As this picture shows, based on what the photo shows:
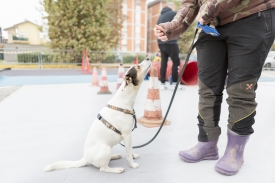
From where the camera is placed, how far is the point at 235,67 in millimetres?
1760

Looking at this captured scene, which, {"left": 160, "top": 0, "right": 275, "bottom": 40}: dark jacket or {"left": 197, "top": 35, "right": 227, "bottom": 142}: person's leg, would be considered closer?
{"left": 160, "top": 0, "right": 275, "bottom": 40}: dark jacket

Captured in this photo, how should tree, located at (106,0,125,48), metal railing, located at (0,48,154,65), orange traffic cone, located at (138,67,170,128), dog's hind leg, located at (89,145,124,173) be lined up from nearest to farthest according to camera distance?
dog's hind leg, located at (89,145,124,173) → orange traffic cone, located at (138,67,170,128) → metal railing, located at (0,48,154,65) → tree, located at (106,0,125,48)

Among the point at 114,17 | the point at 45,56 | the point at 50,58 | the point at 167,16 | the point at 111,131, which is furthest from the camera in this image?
the point at 114,17

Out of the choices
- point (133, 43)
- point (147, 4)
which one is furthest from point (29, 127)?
point (147, 4)

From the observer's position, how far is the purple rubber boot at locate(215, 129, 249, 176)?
179 cm

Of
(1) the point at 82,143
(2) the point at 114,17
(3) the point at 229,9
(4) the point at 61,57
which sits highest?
(2) the point at 114,17

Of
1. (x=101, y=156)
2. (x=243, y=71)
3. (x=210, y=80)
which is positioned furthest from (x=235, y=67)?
(x=101, y=156)

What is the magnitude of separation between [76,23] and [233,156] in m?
15.5

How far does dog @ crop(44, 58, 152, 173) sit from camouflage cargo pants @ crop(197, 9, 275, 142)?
633 millimetres

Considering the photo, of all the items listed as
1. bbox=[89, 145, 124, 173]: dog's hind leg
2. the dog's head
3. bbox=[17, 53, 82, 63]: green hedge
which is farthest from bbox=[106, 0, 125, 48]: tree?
bbox=[89, 145, 124, 173]: dog's hind leg

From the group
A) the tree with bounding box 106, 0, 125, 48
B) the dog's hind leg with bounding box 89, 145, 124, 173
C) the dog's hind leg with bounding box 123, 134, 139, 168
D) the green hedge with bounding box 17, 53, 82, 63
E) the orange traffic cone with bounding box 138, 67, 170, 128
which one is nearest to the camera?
the dog's hind leg with bounding box 89, 145, 124, 173

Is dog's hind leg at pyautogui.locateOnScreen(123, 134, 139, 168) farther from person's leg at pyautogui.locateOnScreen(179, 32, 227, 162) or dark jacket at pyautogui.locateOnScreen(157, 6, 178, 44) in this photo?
dark jacket at pyautogui.locateOnScreen(157, 6, 178, 44)

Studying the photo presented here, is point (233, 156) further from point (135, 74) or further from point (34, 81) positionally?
point (34, 81)

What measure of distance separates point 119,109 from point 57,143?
0.99m
